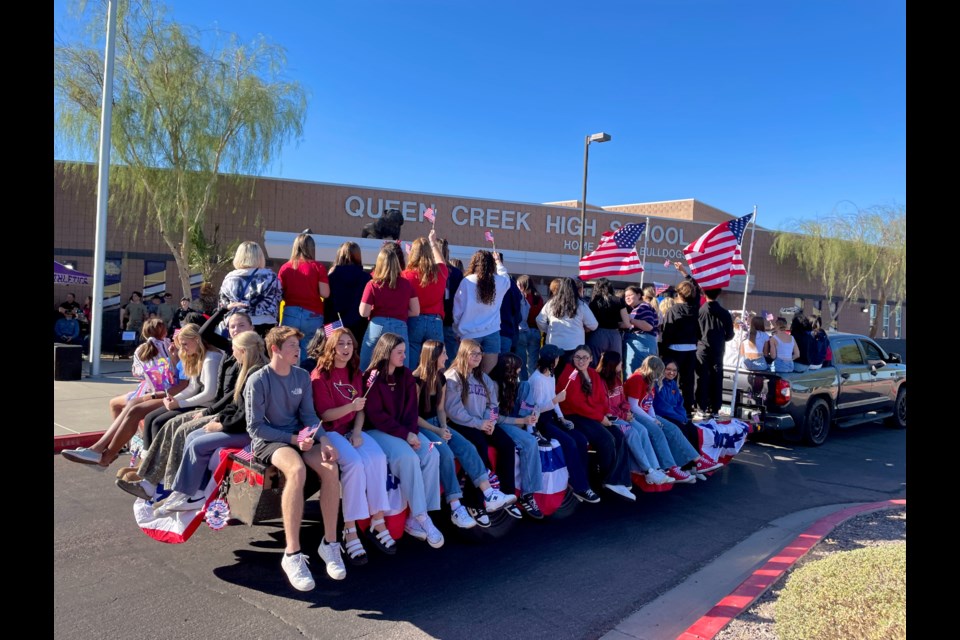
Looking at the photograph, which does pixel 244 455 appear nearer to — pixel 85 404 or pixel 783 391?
pixel 85 404

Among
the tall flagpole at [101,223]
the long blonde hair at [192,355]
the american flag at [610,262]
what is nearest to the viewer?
the long blonde hair at [192,355]

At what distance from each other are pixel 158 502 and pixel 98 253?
981cm

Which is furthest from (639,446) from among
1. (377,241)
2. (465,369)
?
(377,241)

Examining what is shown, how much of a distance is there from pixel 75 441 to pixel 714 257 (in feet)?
28.9

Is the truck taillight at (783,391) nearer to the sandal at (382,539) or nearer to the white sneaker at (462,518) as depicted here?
the white sneaker at (462,518)

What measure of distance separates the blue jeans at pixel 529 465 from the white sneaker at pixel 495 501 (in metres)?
0.38

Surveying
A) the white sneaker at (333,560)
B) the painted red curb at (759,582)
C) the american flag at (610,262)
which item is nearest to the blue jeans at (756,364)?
the american flag at (610,262)

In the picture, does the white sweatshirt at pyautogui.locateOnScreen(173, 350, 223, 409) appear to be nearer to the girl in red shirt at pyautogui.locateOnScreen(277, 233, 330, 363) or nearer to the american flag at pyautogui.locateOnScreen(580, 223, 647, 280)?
the girl in red shirt at pyautogui.locateOnScreen(277, 233, 330, 363)

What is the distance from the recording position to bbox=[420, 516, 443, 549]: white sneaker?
4.86 metres

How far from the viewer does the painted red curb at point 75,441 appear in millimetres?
7770

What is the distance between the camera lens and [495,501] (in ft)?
17.4
